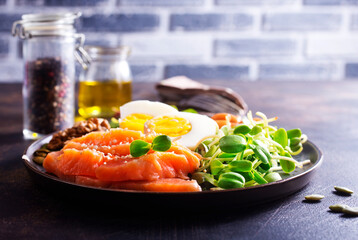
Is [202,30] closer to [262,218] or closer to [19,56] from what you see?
[19,56]

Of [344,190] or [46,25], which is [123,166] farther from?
[46,25]

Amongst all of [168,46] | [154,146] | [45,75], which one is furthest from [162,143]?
[168,46]

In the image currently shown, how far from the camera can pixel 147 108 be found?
5.09 feet

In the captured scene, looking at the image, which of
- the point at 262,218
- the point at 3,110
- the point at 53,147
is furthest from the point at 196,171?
the point at 3,110

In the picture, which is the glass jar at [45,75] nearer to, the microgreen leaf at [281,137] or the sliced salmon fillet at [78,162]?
the sliced salmon fillet at [78,162]

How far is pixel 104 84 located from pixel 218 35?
184 centimetres

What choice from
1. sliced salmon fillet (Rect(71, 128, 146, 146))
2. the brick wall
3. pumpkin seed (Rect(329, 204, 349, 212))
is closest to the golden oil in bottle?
sliced salmon fillet (Rect(71, 128, 146, 146))

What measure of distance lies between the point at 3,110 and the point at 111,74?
0.49 metres

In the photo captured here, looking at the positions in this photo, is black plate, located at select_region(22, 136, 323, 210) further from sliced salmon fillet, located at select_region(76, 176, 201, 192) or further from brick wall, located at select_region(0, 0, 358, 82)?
brick wall, located at select_region(0, 0, 358, 82)

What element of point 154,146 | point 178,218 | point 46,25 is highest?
point 46,25

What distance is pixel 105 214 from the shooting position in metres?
1.00

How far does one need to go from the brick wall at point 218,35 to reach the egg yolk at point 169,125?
2257mm

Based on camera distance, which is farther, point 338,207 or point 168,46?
point 168,46

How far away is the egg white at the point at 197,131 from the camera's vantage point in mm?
1312
